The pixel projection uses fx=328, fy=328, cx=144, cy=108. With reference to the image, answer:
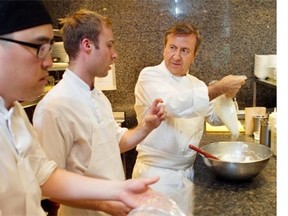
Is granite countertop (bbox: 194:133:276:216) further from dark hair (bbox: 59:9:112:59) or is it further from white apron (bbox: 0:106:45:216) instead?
dark hair (bbox: 59:9:112:59)

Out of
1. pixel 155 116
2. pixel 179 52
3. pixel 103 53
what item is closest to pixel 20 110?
pixel 103 53

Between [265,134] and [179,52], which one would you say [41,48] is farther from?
[265,134]

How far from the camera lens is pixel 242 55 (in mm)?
2811

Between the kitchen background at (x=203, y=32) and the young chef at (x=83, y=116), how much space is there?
4.45 feet

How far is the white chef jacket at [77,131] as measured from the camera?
125 cm

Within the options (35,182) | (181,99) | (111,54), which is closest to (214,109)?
(181,99)

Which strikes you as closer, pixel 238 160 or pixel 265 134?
pixel 238 160

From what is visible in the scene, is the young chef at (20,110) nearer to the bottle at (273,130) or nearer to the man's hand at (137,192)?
the man's hand at (137,192)

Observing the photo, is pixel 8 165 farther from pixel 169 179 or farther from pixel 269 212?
pixel 169 179

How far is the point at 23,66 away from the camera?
875mm

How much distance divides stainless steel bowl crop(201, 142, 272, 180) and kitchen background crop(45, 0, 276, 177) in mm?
1174

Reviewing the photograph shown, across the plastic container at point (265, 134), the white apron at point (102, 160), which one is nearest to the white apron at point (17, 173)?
the white apron at point (102, 160)

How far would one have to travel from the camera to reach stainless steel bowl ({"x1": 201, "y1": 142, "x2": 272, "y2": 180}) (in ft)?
4.57

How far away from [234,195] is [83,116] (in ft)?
2.28
